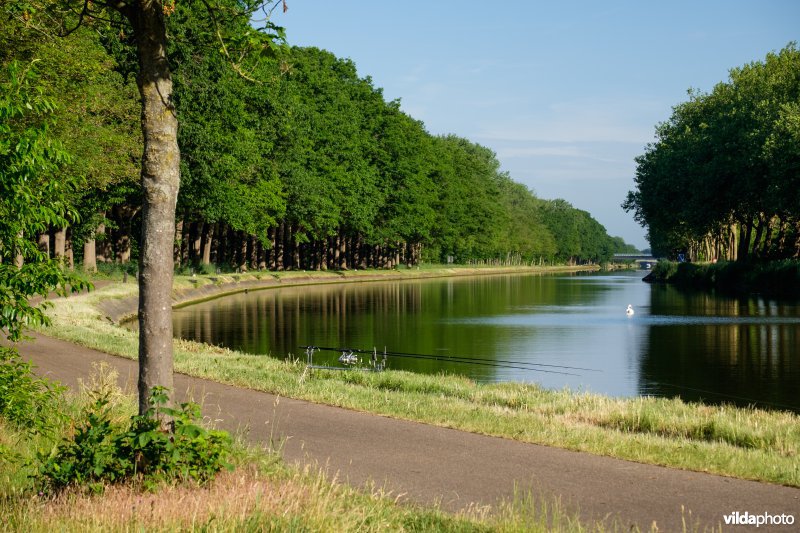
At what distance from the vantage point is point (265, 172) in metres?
72.1

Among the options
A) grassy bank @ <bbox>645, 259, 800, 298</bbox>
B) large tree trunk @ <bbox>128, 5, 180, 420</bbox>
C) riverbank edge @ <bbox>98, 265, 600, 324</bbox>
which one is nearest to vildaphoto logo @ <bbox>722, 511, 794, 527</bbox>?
large tree trunk @ <bbox>128, 5, 180, 420</bbox>

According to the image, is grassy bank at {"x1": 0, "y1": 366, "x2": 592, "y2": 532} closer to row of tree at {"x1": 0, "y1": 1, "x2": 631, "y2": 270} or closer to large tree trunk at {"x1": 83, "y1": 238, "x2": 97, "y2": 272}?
row of tree at {"x1": 0, "y1": 1, "x2": 631, "y2": 270}

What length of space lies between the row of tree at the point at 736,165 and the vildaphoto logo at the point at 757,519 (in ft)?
179

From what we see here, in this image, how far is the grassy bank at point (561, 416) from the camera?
38.6 ft

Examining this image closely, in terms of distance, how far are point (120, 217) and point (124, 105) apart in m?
16.4

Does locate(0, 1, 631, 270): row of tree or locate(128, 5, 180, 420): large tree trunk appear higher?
locate(0, 1, 631, 270): row of tree

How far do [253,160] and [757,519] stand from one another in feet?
189

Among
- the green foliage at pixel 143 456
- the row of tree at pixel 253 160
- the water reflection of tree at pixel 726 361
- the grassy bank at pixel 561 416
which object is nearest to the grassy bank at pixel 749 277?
the water reflection of tree at pixel 726 361

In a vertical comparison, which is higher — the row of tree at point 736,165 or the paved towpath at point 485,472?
the row of tree at point 736,165

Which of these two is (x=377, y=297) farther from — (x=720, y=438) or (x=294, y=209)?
(x=720, y=438)

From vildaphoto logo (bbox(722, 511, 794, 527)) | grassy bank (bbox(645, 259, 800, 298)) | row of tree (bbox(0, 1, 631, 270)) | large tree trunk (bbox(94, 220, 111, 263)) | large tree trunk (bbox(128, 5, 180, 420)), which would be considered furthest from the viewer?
grassy bank (bbox(645, 259, 800, 298))

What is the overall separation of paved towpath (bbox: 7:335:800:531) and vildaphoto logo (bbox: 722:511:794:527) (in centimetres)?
10

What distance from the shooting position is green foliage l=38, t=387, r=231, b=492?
27.3 feet

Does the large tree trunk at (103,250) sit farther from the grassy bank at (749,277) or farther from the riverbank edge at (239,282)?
the grassy bank at (749,277)
